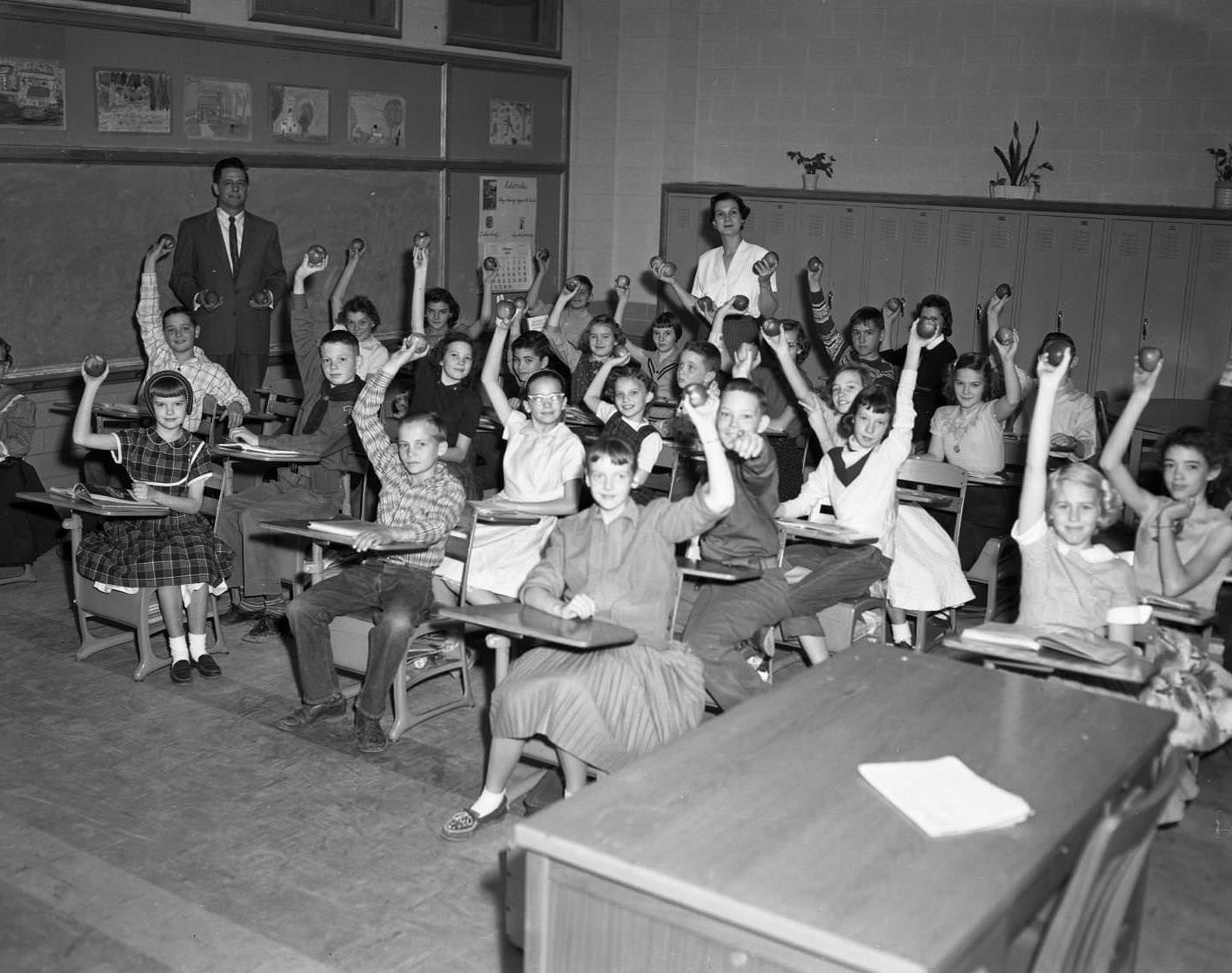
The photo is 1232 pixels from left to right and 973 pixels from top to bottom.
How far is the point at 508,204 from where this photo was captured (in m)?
9.66

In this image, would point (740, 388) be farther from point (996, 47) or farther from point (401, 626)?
point (996, 47)

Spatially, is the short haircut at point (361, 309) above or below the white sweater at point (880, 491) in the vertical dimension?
above

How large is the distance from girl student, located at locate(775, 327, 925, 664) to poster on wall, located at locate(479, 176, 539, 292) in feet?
16.9

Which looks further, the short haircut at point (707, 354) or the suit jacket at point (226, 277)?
the suit jacket at point (226, 277)

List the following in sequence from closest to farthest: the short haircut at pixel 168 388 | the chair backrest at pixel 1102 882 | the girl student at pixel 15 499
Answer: the chair backrest at pixel 1102 882, the short haircut at pixel 168 388, the girl student at pixel 15 499

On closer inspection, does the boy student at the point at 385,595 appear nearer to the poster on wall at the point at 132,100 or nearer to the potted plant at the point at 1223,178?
the poster on wall at the point at 132,100

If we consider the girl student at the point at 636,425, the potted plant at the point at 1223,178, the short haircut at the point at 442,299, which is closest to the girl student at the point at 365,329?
the short haircut at the point at 442,299

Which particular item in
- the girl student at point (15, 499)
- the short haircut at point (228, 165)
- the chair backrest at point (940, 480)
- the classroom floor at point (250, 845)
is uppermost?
the short haircut at point (228, 165)

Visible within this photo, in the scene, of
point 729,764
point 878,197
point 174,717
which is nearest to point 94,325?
point 174,717

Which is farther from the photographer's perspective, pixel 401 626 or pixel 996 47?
pixel 996 47

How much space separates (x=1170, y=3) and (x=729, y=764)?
308 inches

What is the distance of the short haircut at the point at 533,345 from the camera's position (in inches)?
244

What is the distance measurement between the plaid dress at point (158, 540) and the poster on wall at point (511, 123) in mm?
5000

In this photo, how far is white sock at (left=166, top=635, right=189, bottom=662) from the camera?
197 inches
